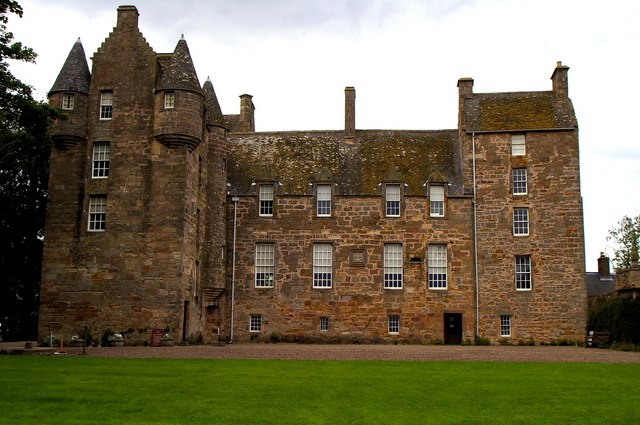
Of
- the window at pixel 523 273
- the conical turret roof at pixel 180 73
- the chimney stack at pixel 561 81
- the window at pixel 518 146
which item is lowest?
the window at pixel 523 273

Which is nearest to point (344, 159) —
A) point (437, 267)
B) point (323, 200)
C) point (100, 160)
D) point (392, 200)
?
point (323, 200)

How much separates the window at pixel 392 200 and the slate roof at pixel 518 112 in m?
5.21

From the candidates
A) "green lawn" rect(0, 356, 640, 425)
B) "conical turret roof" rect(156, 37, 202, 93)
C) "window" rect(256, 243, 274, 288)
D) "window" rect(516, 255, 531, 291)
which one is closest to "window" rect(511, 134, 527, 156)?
"window" rect(516, 255, 531, 291)

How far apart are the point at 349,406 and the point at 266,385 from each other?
10.4 feet

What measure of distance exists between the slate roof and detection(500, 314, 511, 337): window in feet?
33.1

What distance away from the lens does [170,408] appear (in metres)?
12.6

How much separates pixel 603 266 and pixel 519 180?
2390 centimetres

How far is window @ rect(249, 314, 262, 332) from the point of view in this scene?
124 ft

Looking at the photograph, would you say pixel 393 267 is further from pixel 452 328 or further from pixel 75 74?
pixel 75 74

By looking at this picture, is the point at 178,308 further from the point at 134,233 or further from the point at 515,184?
the point at 515,184

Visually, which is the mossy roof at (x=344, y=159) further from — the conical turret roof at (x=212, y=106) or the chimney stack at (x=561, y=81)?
the chimney stack at (x=561, y=81)

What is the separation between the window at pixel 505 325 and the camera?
3728 centimetres

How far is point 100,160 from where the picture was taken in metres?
33.8

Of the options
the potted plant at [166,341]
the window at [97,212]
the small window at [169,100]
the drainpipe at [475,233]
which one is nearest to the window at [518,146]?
the drainpipe at [475,233]
